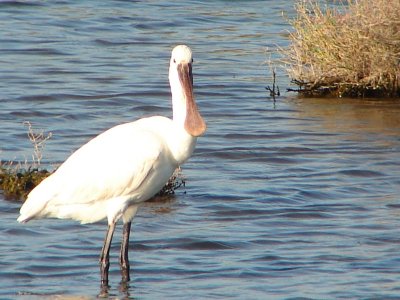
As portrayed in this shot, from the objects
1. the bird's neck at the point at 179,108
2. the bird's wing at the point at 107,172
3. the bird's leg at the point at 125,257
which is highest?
the bird's neck at the point at 179,108

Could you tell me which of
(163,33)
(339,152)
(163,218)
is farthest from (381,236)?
(163,33)

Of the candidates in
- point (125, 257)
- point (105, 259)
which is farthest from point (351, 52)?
point (105, 259)

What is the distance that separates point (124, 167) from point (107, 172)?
137 millimetres

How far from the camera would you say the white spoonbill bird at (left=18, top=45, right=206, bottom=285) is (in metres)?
8.18

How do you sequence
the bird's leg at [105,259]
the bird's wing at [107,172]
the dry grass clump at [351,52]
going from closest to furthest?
1. the bird's wing at [107,172]
2. the bird's leg at [105,259]
3. the dry grass clump at [351,52]

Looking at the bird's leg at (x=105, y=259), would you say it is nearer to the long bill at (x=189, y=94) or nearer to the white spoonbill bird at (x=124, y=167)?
the white spoonbill bird at (x=124, y=167)

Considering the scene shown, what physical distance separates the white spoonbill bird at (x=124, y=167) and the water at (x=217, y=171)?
475 millimetres

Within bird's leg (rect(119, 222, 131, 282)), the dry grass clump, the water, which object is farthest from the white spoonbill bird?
the dry grass clump

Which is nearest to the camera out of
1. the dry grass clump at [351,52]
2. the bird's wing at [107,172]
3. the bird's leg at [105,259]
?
the bird's wing at [107,172]

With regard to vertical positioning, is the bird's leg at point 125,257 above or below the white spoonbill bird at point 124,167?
below

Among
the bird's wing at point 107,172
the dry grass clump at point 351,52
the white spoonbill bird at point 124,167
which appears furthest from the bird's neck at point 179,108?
the dry grass clump at point 351,52

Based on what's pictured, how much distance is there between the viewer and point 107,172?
829cm

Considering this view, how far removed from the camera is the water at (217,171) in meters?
8.51

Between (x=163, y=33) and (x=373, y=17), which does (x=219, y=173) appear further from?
(x=163, y=33)
